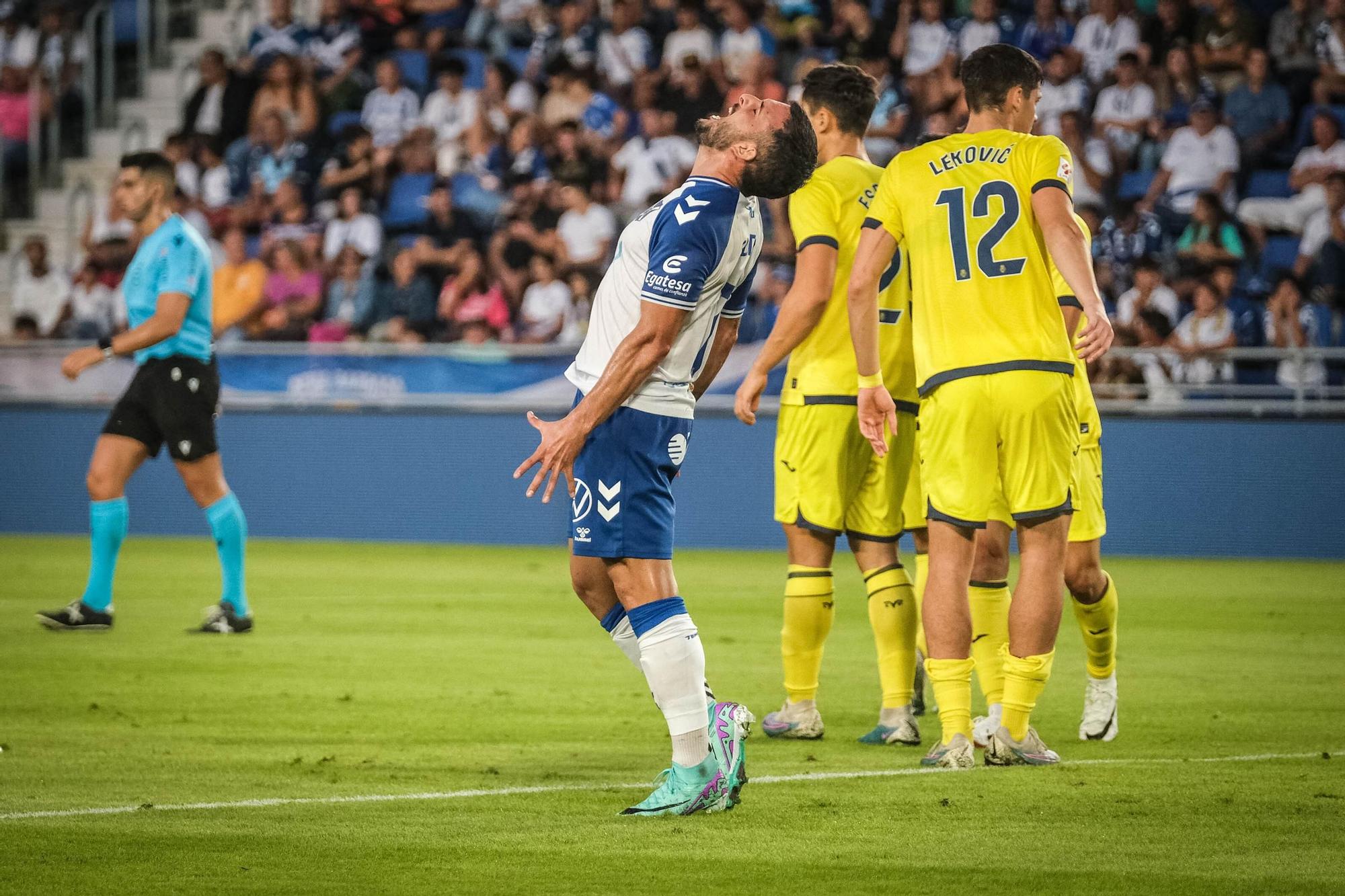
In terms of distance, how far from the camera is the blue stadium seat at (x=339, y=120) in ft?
70.9

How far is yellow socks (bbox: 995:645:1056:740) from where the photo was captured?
6145mm

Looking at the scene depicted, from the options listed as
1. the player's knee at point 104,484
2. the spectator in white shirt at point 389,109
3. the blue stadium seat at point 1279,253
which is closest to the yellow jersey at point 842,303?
the player's knee at point 104,484

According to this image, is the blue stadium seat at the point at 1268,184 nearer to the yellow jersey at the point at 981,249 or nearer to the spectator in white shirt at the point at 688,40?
the spectator in white shirt at the point at 688,40

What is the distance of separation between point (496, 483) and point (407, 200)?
4238 millimetres

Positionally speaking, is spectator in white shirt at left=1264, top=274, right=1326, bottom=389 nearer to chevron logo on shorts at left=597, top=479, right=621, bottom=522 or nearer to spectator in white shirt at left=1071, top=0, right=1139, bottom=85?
spectator in white shirt at left=1071, top=0, right=1139, bottom=85

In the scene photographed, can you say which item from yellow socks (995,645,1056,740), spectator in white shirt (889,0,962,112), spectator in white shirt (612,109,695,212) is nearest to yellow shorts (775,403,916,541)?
yellow socks (995,645,1056,740)

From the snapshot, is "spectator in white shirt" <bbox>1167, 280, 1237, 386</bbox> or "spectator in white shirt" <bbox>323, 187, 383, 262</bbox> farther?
"spectator in white shirt" <bbox>323, 187, 383, 262</bbox>

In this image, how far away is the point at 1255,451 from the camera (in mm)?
15938

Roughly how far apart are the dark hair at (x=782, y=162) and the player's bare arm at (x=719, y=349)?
53cm

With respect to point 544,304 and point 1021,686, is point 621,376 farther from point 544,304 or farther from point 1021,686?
point 544,304

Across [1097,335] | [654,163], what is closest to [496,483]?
[654,163]

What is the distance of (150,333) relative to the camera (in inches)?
386

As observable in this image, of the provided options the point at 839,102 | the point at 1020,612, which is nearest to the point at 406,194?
the point at 839,102

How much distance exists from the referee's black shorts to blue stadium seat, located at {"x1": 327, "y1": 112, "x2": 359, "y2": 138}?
1193 centimetres
